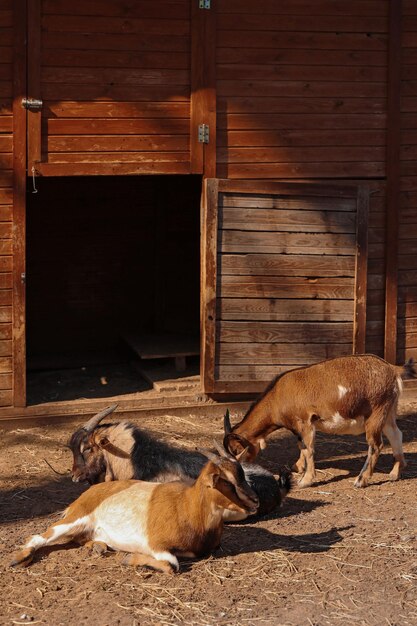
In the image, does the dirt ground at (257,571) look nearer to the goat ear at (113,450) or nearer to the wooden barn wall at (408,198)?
the goat ear at (113,450)

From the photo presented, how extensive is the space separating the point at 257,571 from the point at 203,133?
513 centimetres

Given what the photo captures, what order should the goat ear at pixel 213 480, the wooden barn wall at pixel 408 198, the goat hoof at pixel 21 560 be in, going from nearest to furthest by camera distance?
the goat ear at pixel 213 480 → the goat hoof at pixel 21 560 → the wooden barn wall at pixel 408 198

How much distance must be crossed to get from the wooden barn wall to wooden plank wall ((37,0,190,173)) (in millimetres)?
2362

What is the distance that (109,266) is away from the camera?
1470cm

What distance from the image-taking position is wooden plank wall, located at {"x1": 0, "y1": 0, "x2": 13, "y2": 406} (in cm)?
1055

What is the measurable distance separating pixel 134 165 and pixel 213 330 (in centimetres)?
182

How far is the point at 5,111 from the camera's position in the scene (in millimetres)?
10641

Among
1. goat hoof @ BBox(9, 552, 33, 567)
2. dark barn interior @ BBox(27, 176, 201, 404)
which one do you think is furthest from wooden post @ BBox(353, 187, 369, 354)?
goat hoof @ BBox(9, 552, 33, 567)

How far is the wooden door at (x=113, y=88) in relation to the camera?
10.7 metres

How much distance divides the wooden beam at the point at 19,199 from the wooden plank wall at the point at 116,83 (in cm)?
20

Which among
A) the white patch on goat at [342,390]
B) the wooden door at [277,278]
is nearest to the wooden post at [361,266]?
the wooden door at [277,278]

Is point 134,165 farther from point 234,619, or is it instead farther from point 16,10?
point 234,619

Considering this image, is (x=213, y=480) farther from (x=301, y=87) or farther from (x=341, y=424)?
(x=301, y=87)

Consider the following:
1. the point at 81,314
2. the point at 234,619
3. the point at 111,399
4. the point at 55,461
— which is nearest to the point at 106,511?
the point at 234,619
